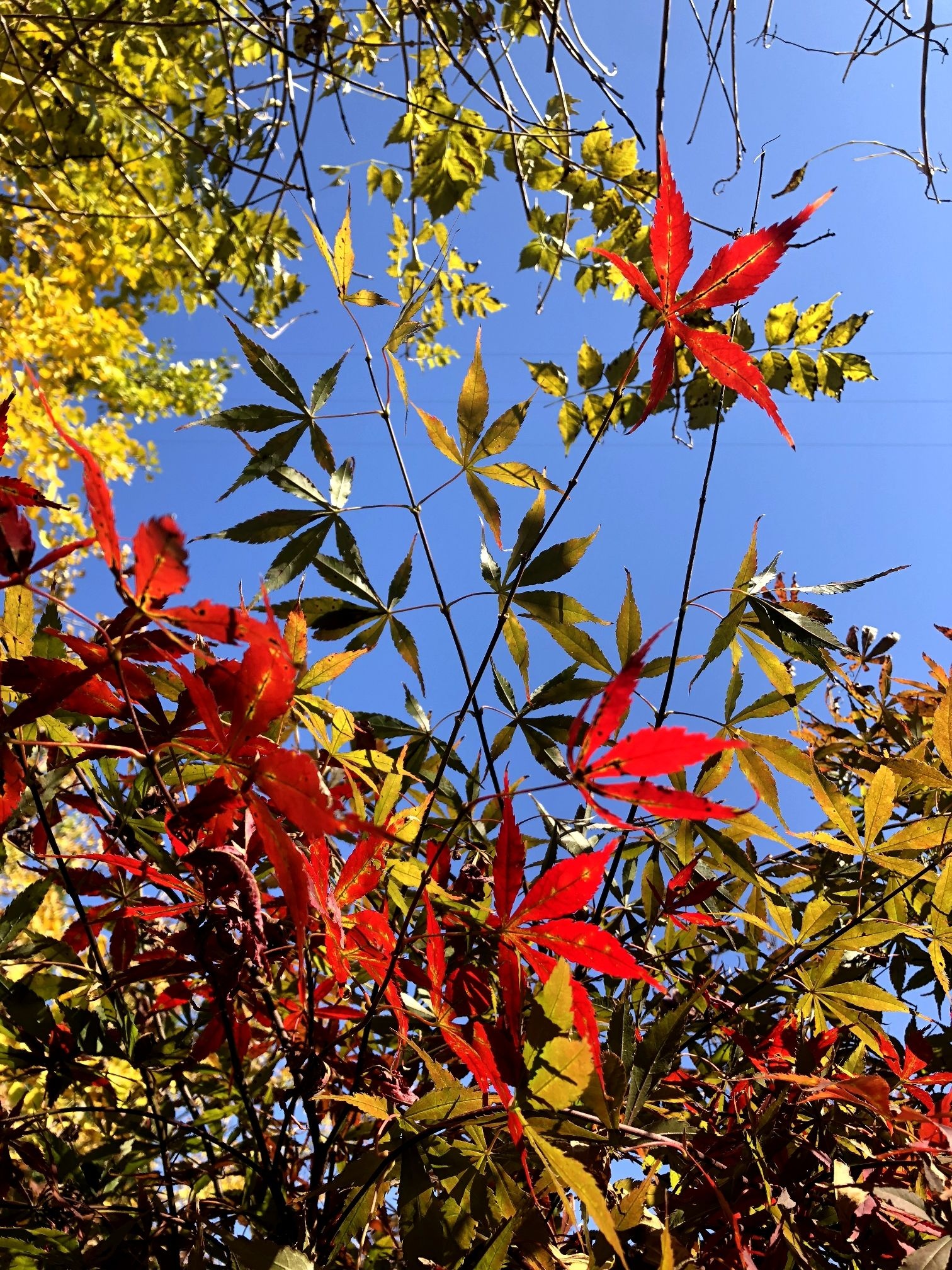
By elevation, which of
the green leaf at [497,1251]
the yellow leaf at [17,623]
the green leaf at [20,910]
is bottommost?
the green leaf at [497,1251]

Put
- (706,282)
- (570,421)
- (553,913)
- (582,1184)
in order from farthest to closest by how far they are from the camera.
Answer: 1. (570,421)
2. (706,282)
3. (553,913)
4. (582,1184)

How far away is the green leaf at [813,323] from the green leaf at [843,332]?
15 millimetres

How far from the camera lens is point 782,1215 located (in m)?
0.47

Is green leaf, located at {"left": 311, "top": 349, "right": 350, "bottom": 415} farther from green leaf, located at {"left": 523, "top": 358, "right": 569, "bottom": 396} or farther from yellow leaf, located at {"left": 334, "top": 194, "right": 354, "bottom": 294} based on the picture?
green leaf, located at {"left": 523, "top": 358, "right": 569, "bottom": 396}

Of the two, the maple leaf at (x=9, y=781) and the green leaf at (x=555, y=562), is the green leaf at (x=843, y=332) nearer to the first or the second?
the green leaf at (x=555, y=562)

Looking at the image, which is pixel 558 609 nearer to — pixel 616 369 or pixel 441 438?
pixel 441 438

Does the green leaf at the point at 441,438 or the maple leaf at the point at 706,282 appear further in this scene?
the green leaf at the point at 441,438

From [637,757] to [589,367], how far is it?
1.13 meters

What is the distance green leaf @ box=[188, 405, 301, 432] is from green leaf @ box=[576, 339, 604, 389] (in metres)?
0.78

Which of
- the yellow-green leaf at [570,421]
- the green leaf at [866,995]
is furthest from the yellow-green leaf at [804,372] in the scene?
the green leaf at [866,995]

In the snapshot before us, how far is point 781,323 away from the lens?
1276mm

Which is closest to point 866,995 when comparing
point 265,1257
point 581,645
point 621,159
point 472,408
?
point 581,645

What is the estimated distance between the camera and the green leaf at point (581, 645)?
684mm

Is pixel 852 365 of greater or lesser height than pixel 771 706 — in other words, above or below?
above
